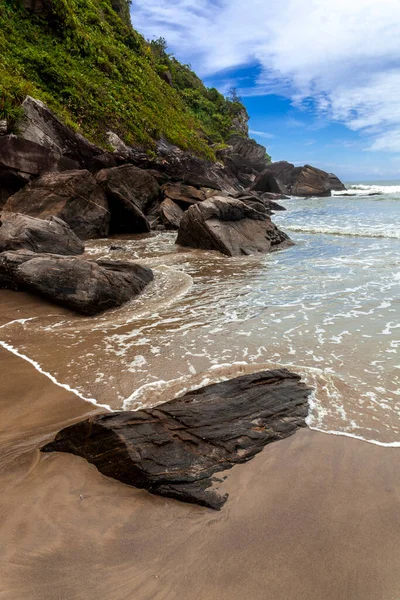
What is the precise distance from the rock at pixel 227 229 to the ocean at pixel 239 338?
8.38 ft

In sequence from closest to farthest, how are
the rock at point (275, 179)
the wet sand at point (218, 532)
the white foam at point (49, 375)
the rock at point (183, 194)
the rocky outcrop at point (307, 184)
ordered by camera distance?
the wet sand at point (218, 532)
the white foam at point (49, 375)
the rock at point (183, 194)
the rock at point (275, 179)
the rocky outcrop at point (307, 184)

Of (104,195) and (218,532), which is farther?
(104,195)

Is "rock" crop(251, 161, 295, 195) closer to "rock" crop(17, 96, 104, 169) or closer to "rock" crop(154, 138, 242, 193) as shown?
"rock" crop(154, 138, 242, 193)

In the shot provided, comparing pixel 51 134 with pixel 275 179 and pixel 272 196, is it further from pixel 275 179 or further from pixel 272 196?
pixel 275 179

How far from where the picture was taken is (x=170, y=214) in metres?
17.4

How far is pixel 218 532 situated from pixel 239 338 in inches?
126

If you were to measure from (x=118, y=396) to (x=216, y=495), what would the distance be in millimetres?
1667

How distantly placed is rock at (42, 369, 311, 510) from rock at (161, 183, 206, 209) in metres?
16.1

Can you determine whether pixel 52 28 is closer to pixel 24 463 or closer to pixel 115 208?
pixel 115 208

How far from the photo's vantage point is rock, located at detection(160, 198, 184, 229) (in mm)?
17281

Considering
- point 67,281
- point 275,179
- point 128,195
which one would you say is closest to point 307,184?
point 275,179

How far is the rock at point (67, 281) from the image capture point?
642 cm

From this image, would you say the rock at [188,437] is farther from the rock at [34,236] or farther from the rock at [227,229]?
the rock at [227,229]

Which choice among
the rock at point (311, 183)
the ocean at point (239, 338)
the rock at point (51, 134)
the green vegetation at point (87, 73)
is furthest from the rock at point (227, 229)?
the rock at point (311, 183)
